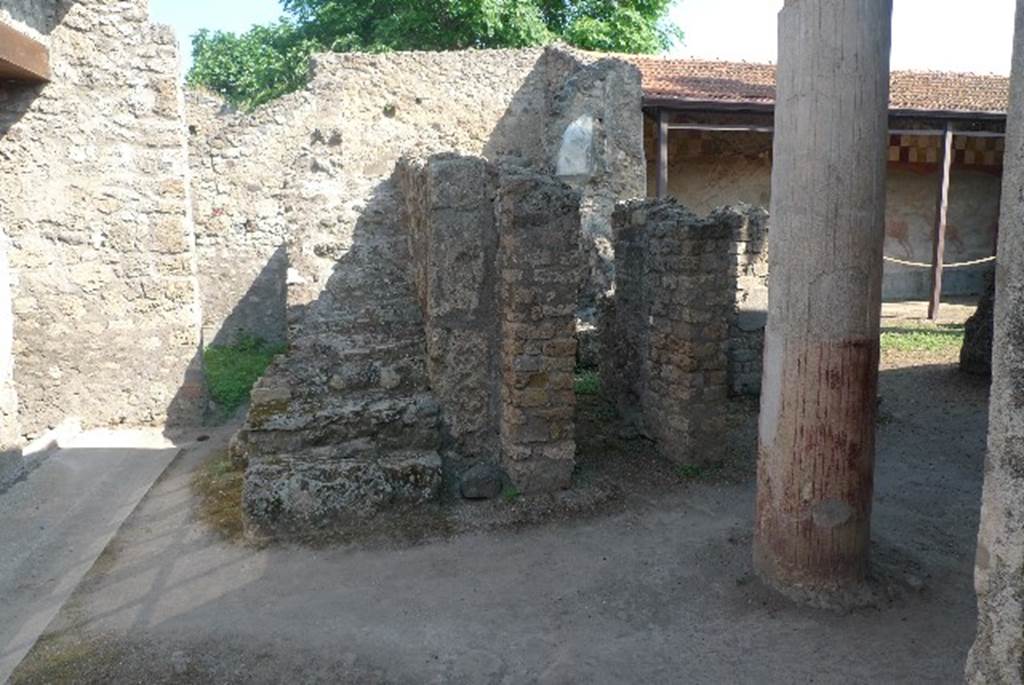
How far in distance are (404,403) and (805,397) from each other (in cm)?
248

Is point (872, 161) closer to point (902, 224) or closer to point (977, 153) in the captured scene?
point (902, 224)

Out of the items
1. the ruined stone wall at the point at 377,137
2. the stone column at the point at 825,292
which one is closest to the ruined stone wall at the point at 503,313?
the stone column at the point at 825,292

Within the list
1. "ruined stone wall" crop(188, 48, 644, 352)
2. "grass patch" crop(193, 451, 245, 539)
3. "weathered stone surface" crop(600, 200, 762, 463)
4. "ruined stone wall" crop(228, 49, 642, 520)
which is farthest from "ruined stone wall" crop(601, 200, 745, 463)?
"ruined stone wall" crop(188, 48, 644, 352)

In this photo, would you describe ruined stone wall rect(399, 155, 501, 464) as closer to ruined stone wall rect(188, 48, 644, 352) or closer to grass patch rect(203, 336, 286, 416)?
grass patch rect(203, 336, 286, 416)

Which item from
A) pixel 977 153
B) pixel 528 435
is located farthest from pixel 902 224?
pixel 528 435

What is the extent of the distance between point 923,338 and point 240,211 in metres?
8.99

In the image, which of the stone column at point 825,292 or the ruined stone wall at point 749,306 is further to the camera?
the ruined stone wall at point 749,306

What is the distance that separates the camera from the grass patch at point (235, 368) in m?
7.65

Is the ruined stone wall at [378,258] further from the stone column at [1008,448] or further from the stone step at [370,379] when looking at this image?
the stone column at [1008,448]

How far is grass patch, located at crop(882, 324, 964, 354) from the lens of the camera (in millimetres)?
10125

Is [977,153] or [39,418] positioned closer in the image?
[39,418]

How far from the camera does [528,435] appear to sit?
4.89 meters

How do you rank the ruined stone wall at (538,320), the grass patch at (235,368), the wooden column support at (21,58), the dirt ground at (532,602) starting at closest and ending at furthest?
the dirt ground at (532,602) < the ruined stone wall at (538,320) < the wooden column support at (21,58) < the grass patch at (235,368)

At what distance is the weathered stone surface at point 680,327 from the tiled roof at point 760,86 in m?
6.15
